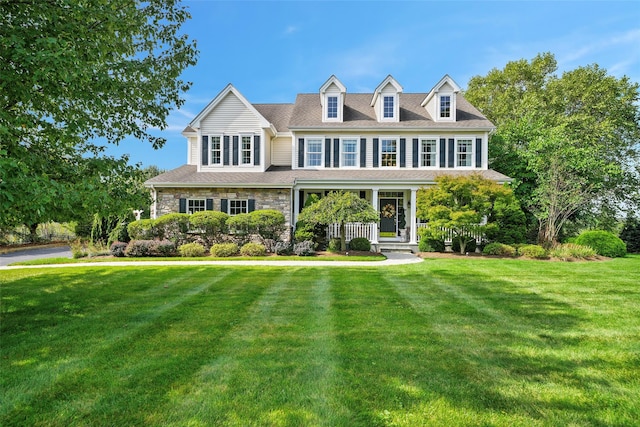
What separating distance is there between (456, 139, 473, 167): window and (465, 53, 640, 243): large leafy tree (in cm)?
302

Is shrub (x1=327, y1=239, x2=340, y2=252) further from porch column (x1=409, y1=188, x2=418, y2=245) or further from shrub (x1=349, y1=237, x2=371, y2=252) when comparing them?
porch column (x1=409, y1=188, x2=418, y2=245)

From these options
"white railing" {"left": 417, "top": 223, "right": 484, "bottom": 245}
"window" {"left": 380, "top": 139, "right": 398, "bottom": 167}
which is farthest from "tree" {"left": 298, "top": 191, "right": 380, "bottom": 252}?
"window" {"left": 380, "top": 139, "right": 398, "bottom": 167}

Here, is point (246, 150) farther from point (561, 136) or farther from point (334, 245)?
point (561, 136)

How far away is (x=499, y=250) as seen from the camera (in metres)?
14.0

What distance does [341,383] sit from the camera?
3.26m

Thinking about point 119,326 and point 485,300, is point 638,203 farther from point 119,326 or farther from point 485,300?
point 119,326

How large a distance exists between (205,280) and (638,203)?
85.3 feet

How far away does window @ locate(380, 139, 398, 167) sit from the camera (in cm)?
1802

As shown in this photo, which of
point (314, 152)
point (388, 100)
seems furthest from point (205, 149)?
point (388, 100)

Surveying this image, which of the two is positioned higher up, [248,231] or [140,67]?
[140,67]

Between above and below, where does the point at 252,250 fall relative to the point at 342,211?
below

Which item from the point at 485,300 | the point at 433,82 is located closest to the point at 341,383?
the point at 485,300

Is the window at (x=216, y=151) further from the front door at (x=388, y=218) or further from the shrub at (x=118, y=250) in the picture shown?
the front door at (x=388, y=218)

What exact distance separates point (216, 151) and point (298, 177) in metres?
4.96
